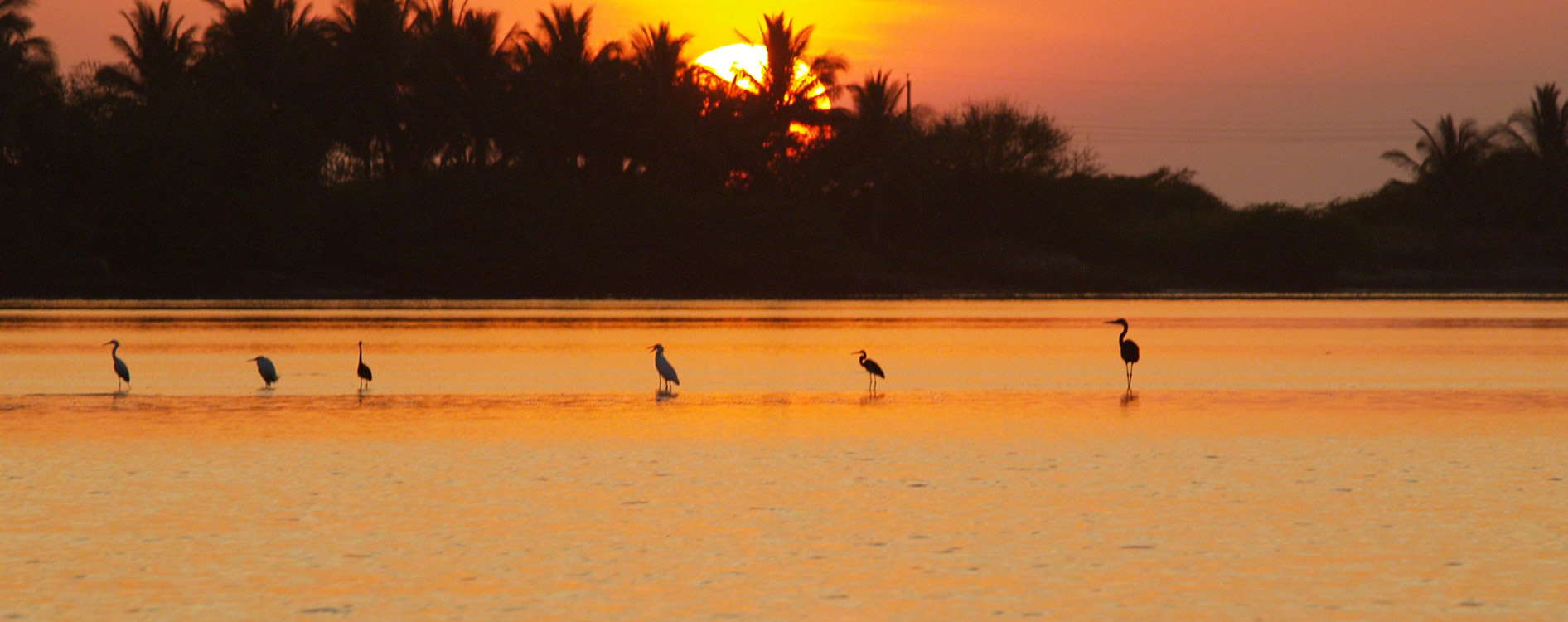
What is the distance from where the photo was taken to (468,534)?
9.17 m

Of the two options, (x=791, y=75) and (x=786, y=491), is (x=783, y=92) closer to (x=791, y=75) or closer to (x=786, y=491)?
(x=791, y=75)

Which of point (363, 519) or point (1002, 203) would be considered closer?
point (363, 519)

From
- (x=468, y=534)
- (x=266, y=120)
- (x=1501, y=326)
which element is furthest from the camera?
(x=266, y=120)

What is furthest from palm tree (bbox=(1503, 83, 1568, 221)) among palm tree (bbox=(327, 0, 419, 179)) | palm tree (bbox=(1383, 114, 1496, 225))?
palm tree (bbox=(327, 0, 419, 179))

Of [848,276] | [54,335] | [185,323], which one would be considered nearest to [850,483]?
[54,335]

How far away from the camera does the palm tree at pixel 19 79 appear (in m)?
49.0

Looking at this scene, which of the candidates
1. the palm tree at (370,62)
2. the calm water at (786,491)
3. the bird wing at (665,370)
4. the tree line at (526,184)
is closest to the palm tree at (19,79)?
the tree line at (526,184)

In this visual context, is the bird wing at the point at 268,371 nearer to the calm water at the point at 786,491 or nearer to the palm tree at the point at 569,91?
the calm water at the point at 786,491

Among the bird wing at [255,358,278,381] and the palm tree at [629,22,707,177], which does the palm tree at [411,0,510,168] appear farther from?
the bird wing at [255,358,278,381]

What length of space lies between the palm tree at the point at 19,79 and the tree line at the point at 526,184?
0.08 m

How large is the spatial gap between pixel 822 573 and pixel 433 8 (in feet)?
175

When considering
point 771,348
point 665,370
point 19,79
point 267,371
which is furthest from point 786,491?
point 19,79

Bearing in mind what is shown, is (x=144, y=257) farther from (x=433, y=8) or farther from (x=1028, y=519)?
(x=1028, y=519)

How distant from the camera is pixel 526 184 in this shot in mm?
56000
